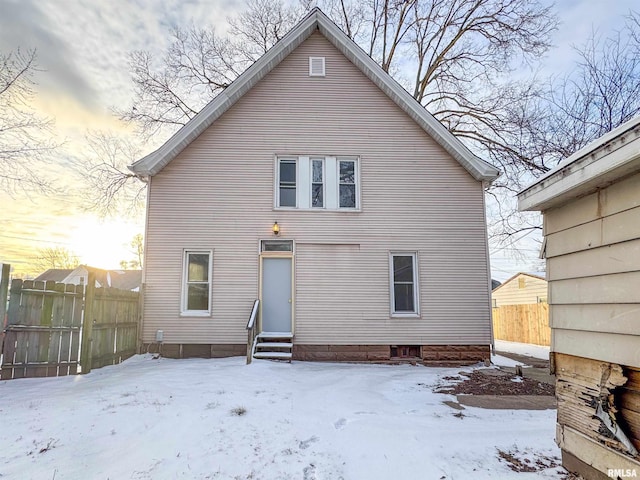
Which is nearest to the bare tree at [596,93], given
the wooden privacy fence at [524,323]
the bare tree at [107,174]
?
the wooden privacy fence at [524,323]

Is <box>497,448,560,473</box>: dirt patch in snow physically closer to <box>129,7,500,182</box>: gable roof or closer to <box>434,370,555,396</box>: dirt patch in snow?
<box>434,370,555,396</box>: dirt patch in snow

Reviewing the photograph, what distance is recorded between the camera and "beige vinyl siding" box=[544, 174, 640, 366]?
2.35 metres

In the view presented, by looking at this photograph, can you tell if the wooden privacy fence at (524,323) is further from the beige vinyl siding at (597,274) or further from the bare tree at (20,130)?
the bare tree at (20,130)

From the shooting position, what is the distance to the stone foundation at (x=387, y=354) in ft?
28.7

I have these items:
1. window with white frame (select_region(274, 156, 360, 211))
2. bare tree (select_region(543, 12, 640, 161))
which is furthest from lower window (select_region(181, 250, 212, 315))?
bare tree (select_region(543, 12, 640, 161))

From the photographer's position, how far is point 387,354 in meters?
8.83

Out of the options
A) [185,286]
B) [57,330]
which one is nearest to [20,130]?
[185,286]

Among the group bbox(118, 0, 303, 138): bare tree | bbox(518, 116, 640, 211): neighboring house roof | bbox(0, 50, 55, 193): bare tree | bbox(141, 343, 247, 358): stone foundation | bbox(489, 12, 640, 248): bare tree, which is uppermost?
bbox(118, 0, 303, 138): bare tree

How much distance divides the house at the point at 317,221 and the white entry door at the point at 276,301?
0.03m

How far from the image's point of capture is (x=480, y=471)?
10.1ft

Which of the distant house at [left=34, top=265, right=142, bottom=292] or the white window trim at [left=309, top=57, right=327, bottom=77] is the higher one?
the white window trim at [left=309, top=57, right=327, bottom=77]

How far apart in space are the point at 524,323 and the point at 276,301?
13668 millimetres

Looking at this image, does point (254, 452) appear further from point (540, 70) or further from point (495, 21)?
point (495, 21)

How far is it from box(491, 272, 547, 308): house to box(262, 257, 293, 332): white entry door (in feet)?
55.5
